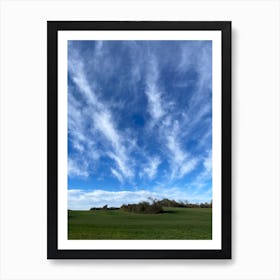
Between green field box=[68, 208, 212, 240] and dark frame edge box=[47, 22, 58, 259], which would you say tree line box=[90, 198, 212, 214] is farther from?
dark frame edge box=[47, 22, 58, 259]

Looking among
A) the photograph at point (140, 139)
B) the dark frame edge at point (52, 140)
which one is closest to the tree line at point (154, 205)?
the photograph at point (140, 139)

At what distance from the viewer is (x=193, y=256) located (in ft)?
4.75

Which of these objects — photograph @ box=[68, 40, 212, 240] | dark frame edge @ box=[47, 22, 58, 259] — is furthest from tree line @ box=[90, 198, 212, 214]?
dark frame edge @ box=[47, 22, 58, 259]

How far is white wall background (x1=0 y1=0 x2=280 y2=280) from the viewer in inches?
58.1

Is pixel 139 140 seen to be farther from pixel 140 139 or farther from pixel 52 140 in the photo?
pixel 52 140

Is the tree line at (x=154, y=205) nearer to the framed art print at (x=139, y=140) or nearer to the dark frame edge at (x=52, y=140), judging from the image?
the framed art print at (x=139, y=140)

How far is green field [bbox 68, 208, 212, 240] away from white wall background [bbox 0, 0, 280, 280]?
0.12 metres
